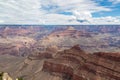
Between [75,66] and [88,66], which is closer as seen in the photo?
[88,66]

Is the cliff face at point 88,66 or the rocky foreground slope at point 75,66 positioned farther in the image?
the rocky foreground slope at point 75,66

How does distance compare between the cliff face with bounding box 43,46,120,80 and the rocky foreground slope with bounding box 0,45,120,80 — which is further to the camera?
the rocky foreground slope with bounding box 0,45,120,80

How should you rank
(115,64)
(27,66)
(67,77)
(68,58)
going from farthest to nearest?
(27,66) < (68,58) < (67,77) < (115,64)

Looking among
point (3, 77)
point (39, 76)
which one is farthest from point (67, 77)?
point (3, 77)

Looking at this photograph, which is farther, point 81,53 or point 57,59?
point 57,59

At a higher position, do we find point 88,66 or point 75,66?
point 88,66

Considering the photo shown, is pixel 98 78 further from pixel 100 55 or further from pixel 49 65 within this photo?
pixel 49 65
